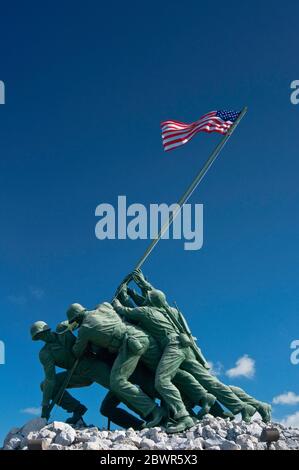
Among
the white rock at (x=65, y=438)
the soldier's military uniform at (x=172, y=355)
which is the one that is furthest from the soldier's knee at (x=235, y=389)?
the white rock at (x=65, y=438)

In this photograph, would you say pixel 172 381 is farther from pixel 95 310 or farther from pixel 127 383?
pixel 95 310

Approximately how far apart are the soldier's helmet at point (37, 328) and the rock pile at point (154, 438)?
2751 mm

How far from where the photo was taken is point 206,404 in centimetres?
1761

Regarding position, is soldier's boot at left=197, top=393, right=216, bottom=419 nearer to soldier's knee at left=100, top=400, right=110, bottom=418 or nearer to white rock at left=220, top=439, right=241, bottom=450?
white rock at left=220, top=439, right=241, bottom=450

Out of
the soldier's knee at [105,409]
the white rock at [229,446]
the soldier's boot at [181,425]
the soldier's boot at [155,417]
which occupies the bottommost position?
Result: the white rock at [229,446]

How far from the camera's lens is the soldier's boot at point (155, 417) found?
54.9 feet

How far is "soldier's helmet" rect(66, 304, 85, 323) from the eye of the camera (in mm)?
18344

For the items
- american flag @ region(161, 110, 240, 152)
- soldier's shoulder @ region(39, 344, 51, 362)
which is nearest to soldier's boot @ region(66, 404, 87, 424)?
soldier's shoulder @ region(39, 344, 51, 362)

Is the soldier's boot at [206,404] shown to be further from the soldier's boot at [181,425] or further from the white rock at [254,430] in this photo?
the white rock at [254,430]

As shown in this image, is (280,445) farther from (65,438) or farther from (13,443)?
(13,443)

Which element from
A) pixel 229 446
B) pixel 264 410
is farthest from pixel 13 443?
pixel 264 410
